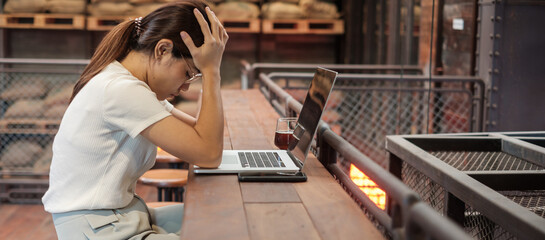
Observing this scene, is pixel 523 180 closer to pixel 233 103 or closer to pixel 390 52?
pixel 233 103

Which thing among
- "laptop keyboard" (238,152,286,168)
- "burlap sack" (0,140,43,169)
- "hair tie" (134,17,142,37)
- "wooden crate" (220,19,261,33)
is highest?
"wooden crate" (220,19,261,33)

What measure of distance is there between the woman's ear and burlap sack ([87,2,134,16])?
505 cm

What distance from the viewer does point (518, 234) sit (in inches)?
55.4

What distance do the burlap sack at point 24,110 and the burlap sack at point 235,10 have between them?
2.16 m

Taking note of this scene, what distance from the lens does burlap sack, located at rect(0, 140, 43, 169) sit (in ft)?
20.7

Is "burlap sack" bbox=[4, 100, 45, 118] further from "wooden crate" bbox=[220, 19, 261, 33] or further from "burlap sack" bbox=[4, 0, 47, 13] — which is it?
"wooden crate" bbox=[220, 19, 261, 33]

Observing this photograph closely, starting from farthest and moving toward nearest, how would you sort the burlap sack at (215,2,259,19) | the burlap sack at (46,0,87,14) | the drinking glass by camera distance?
the burlap sack at (215,2,259,19) → the burlap sack at (46,0,87,14) → the drinking glass

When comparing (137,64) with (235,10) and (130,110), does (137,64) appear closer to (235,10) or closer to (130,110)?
(130,110)

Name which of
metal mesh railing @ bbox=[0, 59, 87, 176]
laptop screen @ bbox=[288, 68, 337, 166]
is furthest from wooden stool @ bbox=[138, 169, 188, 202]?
metal mesh railing @ bbox=[0, 59, 87, 176]

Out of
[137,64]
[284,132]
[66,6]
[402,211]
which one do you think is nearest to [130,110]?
[137,64]

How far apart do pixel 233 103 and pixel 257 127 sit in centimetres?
107

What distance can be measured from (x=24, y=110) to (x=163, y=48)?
495cm

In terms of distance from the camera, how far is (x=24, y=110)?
634cm

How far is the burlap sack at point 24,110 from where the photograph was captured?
6324mm
